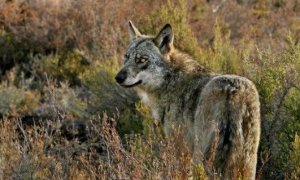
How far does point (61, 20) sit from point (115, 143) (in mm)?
8515

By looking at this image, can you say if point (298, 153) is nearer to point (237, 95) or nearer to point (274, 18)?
point (237, 95)

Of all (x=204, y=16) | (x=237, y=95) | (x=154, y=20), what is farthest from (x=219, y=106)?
(x=204, y=16)

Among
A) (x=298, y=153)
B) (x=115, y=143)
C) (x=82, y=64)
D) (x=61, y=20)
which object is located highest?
(x=61, y=20)

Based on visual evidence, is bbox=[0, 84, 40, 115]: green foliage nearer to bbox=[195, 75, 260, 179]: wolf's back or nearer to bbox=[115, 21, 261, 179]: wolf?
bbox=[115, 21, 261, 179]: wolf

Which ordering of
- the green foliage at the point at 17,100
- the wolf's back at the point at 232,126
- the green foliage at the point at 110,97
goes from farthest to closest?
the green foliage at the point at 17,100 < the green foliage at the point at 110,97 < the wolf's back at the point at 232,126

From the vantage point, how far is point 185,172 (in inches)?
A: 166

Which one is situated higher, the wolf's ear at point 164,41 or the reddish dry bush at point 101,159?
the wolf's ear at point 164,41

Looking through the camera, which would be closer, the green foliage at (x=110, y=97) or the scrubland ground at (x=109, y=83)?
the scrubland ground at (x=109, y=83)

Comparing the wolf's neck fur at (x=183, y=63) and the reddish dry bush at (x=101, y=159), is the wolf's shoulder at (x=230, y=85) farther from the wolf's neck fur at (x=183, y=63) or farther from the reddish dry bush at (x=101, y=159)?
the wolf's neck fur at (x=183, y=63)

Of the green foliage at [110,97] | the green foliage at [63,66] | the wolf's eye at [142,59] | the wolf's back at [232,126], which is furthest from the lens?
the green foliage at [63,66]

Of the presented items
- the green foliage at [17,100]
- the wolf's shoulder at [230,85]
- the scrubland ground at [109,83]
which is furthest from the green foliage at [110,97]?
the wolf's shoulder at [230,85]

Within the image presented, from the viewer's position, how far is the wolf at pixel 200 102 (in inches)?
198

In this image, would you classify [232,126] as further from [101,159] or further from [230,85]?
[101,159]

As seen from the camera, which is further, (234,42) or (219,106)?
(234,42)
